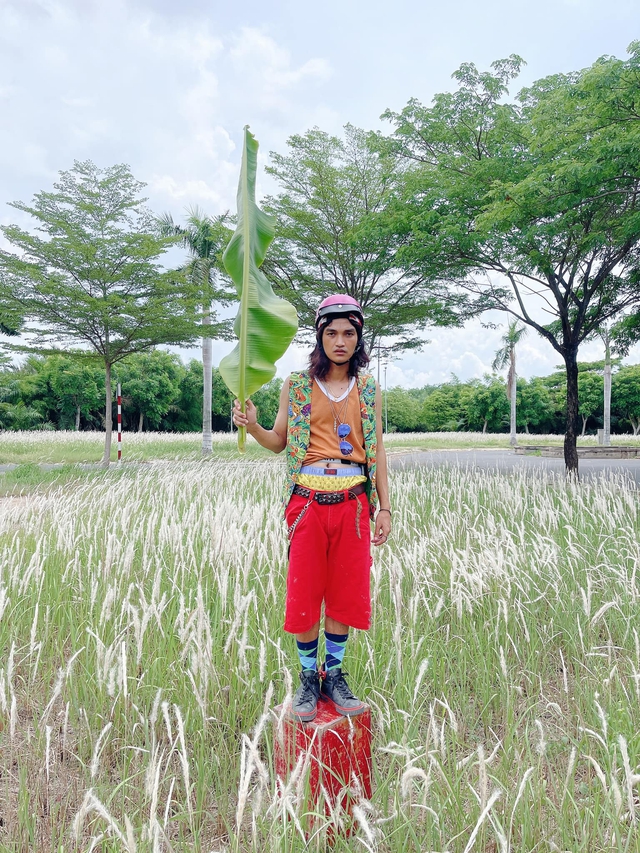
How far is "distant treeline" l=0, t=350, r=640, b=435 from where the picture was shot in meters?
36.8

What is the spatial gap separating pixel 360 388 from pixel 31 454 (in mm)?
17148

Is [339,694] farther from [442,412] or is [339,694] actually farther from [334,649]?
[442,412]

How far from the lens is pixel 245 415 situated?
5.91 ft

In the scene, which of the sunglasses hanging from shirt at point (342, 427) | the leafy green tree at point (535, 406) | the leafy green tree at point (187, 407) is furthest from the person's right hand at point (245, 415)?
the leafy green tree at point (535, 406)

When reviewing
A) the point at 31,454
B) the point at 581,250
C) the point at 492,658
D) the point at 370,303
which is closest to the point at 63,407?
the point at 31,454

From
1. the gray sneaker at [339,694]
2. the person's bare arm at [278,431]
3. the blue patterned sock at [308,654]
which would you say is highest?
the person's bare arm at [278,431]

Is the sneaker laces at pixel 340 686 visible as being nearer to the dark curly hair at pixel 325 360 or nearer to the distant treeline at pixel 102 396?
the dark curly hair at pixel 325 360

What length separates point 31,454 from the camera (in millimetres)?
16641

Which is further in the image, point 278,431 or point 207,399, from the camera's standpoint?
point 207,399

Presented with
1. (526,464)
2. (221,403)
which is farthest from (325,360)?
(221,403)

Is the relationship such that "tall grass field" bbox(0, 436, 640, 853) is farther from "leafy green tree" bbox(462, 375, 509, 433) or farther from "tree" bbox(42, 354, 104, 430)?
"leafy green tree" bbox(462, 375, 509, 433)

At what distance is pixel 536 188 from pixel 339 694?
22.3 ft

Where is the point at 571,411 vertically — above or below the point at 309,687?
above

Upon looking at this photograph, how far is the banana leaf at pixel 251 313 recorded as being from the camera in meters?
1.67
